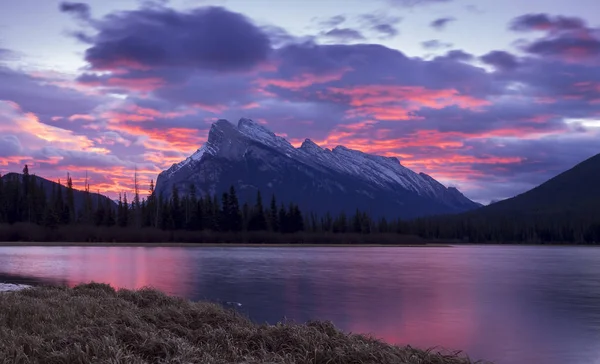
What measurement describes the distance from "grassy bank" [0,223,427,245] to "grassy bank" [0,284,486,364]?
419ft

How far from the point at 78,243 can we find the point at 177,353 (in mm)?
128627

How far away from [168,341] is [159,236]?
13847 cm

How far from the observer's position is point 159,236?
145750mm

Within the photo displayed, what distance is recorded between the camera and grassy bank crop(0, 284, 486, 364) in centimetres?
1097

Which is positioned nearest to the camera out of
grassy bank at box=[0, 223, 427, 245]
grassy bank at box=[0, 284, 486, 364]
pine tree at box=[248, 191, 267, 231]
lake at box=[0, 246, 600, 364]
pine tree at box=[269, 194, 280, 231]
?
grassy bank at box=[0, 284, 486, 364]

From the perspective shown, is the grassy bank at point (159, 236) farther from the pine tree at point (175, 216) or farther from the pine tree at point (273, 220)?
the pine tree at point (175, 216)

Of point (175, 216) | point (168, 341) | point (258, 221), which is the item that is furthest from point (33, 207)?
point (168, 341)

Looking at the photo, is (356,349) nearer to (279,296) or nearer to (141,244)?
(279,296)

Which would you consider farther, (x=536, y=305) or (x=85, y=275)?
(x=85, y=275)

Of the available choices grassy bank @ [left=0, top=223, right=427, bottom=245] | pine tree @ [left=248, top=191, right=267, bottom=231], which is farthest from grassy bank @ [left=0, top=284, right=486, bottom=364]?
pine tree @ [left=248, top=191, right=267, bottom=231]

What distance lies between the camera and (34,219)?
157750mm

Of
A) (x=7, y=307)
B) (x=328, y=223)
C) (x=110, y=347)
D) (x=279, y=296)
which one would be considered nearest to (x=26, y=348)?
(x=110, y=347)

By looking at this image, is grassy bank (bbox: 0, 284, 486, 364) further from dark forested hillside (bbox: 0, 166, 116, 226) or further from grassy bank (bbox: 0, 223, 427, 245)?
dark forested hillside (bbox: 0, 166, 116, 226)

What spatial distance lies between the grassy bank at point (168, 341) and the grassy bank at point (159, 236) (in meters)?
128
